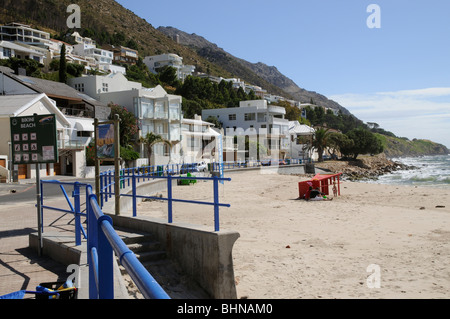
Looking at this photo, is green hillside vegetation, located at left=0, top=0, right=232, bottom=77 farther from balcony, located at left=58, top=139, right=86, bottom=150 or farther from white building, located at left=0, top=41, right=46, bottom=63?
balcony, located at left=58, top=139, right=86, bottom=150

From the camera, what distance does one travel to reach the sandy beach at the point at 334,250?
7230 millimetres

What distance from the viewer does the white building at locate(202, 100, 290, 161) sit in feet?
228

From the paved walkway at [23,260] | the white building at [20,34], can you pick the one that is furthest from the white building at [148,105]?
the white building at [20,34]

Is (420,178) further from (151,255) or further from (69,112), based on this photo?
(151,255)

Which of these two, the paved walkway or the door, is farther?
the door

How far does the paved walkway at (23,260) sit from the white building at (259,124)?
58.0m

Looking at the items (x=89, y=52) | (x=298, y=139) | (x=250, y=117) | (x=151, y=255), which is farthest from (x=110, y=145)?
(x=89, y=52)

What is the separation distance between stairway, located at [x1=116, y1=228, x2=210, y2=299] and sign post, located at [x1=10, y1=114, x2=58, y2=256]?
1734 mm

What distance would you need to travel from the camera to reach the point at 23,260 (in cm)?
694

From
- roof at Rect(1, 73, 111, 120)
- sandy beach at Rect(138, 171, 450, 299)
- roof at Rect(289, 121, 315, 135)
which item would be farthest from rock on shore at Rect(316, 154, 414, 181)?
sandy beach at Rect(138, 171, 450, 299)

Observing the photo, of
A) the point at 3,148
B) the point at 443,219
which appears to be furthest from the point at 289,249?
the point at 3,148

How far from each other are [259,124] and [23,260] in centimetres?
6454
